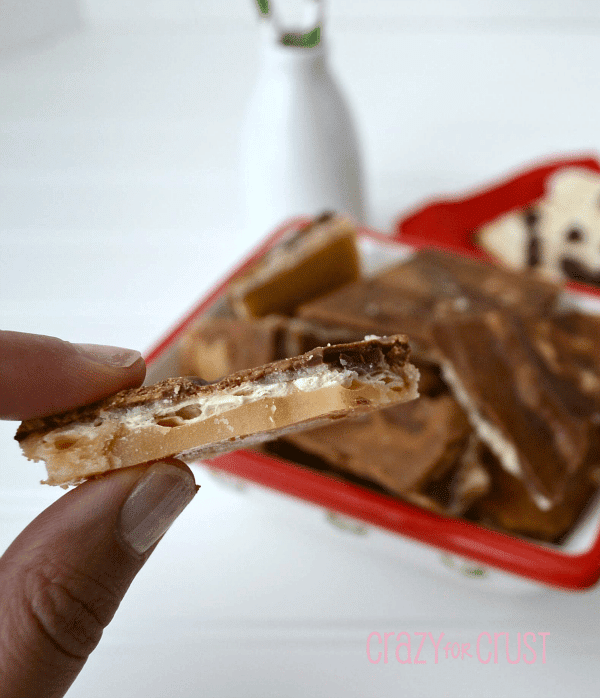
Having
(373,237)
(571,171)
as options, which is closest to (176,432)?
(373,237)

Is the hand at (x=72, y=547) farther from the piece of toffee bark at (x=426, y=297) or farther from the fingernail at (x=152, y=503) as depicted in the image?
the piece of toffee bark at (x=426, y=297)

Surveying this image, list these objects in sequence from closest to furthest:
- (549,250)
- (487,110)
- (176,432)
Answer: (176,432)
(549,250)
(487,110)

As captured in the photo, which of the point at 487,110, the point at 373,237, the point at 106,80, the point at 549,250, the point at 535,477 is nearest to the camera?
the point at 535,477

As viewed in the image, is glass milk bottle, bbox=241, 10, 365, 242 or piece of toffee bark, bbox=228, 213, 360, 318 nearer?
piece of toffee bark, bbox=228, 213, 360, 318

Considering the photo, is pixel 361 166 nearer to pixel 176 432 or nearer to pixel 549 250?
pixel 549 250

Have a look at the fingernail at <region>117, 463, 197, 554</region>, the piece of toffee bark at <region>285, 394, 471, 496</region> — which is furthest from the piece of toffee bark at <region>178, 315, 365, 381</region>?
the fingernail at <region>117, 463, 197, 554</region>

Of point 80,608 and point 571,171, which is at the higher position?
point 80,608

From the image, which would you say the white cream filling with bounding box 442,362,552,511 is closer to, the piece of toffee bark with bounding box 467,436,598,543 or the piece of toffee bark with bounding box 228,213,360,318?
the piece of toffee bark with bounding box 467,436,598,543
